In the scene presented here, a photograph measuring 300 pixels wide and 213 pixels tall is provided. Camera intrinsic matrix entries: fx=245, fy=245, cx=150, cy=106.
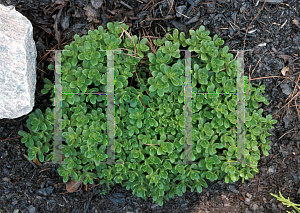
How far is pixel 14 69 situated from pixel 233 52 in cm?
255

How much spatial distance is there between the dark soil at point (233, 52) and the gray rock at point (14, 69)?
1.56ft

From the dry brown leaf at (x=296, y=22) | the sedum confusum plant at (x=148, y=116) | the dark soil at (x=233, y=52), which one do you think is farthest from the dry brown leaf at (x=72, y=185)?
the dry brown leaf at (x=296, y=22)

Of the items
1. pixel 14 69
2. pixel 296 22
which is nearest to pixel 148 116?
pixel 14 69

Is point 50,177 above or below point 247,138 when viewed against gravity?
below

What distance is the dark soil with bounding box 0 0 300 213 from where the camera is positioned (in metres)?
3.07

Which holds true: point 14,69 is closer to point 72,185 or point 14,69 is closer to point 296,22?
point 72,185

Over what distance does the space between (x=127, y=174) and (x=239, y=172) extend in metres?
1.28

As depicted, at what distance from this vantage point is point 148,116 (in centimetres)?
263

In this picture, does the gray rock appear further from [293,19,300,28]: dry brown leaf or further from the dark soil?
[293,19,300,28]: dry brown leaf

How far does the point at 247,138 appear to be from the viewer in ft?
9.27

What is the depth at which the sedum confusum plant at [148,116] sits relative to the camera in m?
2.63

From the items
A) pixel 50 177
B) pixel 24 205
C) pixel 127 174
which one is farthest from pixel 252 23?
pixel 24 205

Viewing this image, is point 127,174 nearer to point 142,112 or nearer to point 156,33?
point 142,112

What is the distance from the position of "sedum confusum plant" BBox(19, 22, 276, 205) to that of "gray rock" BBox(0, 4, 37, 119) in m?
0.28
